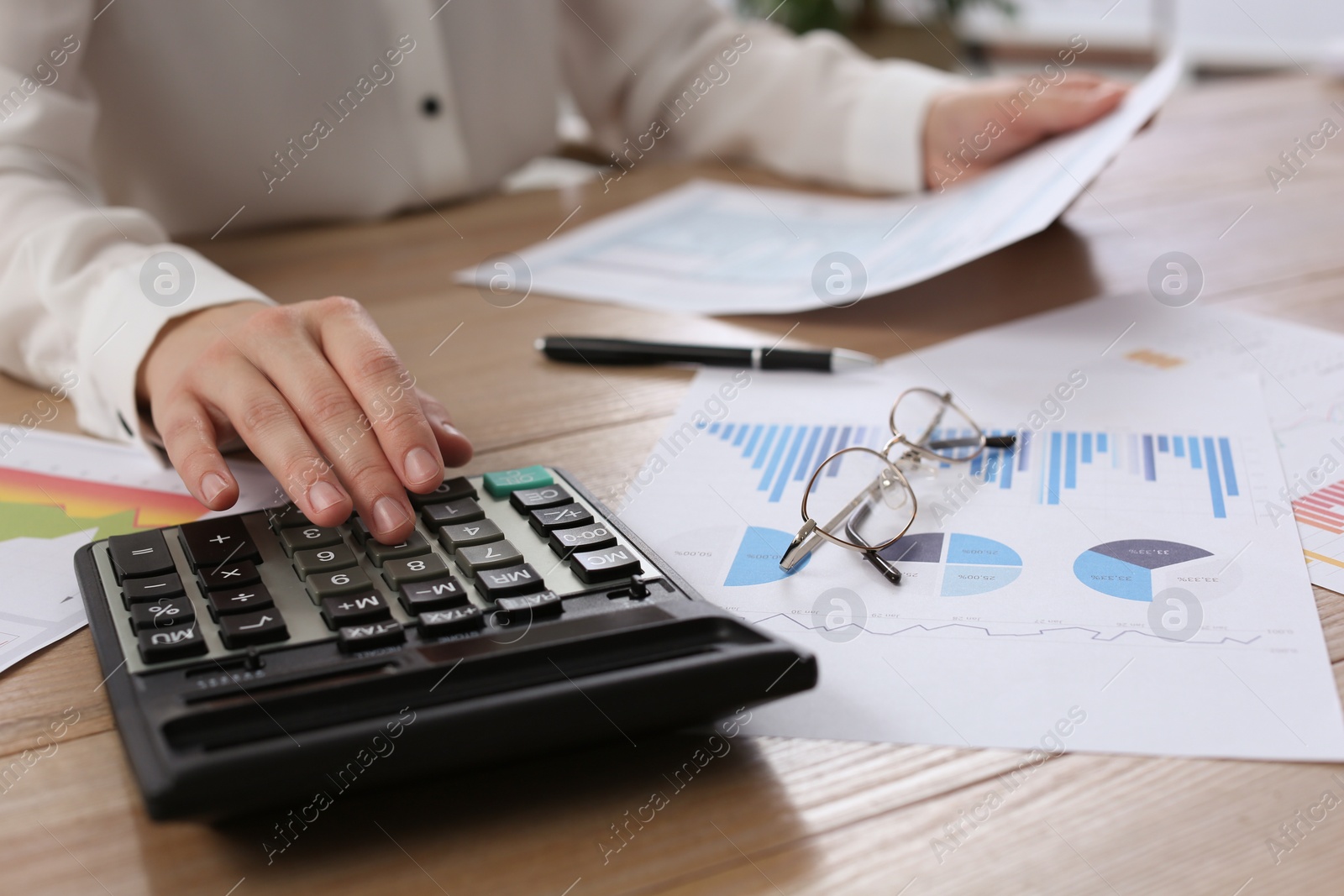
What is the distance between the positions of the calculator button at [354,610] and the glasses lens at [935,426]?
270mm

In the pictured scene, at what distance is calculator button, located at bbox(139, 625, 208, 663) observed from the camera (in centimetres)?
32

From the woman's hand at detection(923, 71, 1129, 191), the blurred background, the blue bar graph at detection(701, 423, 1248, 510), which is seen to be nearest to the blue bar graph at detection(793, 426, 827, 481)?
the blue bar graph at detection(701, 423, 1248, 510)

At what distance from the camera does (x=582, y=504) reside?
0.43 m

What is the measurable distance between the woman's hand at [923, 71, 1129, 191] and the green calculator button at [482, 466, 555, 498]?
0.57 meters

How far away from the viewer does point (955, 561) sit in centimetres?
42

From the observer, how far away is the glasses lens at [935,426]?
52cm

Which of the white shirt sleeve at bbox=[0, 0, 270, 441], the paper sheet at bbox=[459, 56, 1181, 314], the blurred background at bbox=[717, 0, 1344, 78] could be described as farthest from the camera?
the blurred background at bbox=[717, 0, 1344, 78]

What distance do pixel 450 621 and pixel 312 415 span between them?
0.18 m

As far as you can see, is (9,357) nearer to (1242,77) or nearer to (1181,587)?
(1181,587)

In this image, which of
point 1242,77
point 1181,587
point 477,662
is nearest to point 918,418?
point 1181,587

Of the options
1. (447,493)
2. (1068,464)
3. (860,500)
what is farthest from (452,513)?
(1068,464)

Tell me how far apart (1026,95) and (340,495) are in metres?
0.67

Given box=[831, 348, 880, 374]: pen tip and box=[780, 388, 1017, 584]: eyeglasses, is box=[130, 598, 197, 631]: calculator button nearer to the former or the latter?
box=[780, 388, 1017, 584]: eyeglasses

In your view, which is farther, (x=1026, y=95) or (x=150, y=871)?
(x=1026, y=95)
